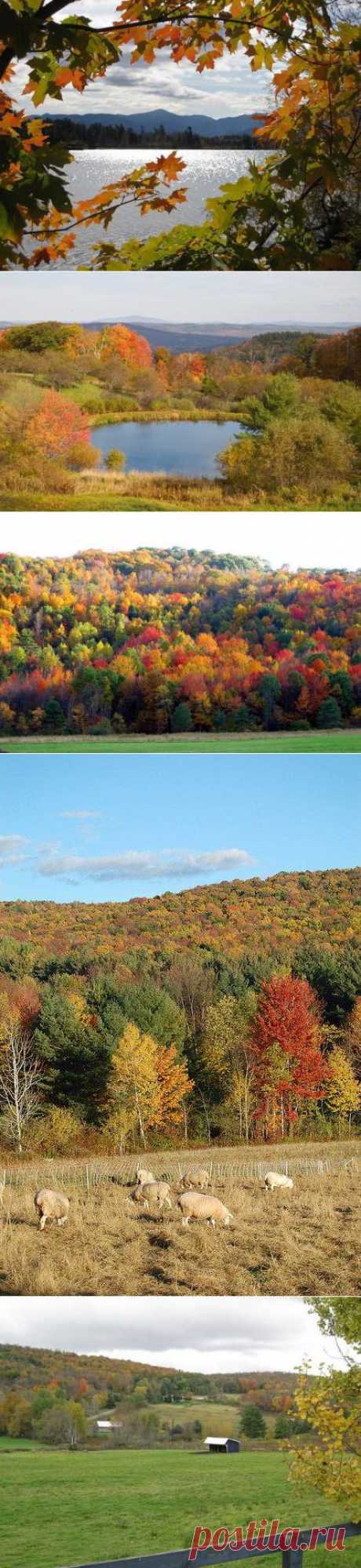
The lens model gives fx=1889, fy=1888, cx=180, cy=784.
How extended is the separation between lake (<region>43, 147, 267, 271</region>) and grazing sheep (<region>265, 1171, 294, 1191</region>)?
4.50 meters

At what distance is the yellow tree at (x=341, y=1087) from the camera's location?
31.3 ft

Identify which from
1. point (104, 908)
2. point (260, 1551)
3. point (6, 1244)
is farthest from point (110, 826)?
point (260, 1551)

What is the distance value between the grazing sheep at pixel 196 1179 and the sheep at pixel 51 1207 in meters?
0.59

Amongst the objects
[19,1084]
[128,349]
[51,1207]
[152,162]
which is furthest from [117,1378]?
[152,162]

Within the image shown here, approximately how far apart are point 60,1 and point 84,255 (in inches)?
45.6

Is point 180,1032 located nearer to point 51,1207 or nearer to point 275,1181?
point 275,1181

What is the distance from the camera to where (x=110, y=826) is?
32.8 ft

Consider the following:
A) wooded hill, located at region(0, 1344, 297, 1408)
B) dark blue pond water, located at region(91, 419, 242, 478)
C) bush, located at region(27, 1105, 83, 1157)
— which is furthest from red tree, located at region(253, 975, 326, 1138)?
dark blue pond water, located at region(91, 419, 242, 478)

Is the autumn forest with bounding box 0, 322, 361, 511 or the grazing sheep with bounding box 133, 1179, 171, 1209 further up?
the autumn forest with bounding box 0, 322, 361, 511

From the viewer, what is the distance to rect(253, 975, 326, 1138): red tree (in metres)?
9.53

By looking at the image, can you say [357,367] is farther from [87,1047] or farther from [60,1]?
[87,1047]

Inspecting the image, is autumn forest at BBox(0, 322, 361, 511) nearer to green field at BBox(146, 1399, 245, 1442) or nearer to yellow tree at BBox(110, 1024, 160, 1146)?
yellow tree at BBox(110, 1024, 160, 1146)

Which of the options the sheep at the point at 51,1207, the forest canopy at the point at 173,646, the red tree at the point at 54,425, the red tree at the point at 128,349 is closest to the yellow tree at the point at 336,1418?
the sheep at the point at 51,1207

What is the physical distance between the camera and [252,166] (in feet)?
30.3
